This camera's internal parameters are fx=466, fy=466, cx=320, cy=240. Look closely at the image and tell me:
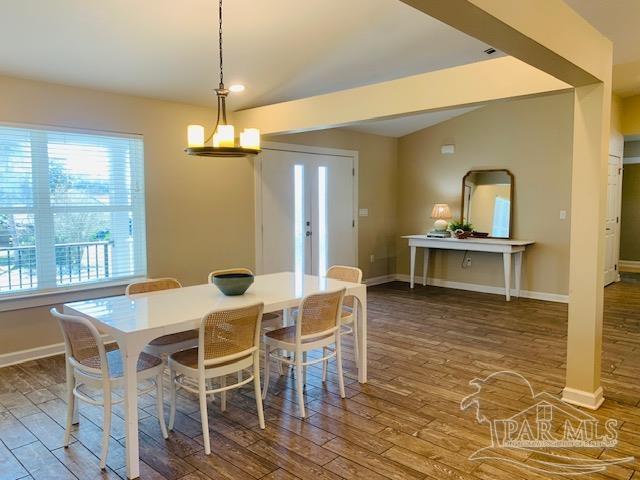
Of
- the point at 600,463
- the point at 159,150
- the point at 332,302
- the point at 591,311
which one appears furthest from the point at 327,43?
the point at 600,463

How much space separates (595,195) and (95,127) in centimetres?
402

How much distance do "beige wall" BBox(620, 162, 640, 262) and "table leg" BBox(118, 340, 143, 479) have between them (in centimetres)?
953

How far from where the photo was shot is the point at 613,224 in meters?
7.09

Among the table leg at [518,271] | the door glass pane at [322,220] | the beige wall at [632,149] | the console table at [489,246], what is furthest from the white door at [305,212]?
the beige wall at [632,149]

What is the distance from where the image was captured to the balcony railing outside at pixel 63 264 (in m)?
3.80

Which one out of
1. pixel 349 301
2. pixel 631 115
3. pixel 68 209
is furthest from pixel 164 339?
pixel 631 115

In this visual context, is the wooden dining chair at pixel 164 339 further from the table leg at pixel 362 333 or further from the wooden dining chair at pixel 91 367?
the table leg at pixel 362 333

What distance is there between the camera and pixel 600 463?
238cm

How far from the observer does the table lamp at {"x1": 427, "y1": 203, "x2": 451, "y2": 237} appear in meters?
6.70

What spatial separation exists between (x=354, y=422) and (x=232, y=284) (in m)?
1.15

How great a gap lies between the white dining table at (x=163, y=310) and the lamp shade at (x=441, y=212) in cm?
355

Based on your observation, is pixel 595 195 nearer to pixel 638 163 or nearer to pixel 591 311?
pixel 591 311

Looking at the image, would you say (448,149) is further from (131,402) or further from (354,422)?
(131,402)

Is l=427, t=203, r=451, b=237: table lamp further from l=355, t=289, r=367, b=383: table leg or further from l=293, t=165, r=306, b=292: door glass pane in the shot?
l=355, t=289, r=367, b=383: table leg
